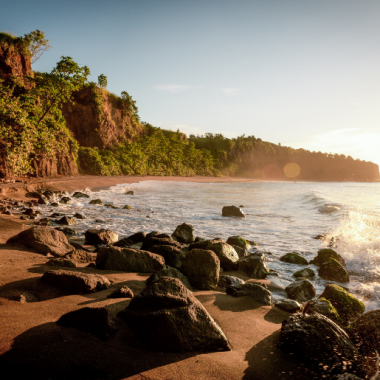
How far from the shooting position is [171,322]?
213 cm

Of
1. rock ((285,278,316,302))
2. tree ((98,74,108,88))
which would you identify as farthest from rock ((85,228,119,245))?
tree ((98,74,108,88))

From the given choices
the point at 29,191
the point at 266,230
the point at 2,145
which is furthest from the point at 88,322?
the point at 2,145

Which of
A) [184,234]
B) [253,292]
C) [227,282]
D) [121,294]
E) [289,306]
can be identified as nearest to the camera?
[121,294]

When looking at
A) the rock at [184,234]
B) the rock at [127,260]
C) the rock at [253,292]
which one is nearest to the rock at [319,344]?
the rock at [253,292]

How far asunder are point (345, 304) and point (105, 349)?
314 cm

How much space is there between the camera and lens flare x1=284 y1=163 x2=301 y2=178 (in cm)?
9312

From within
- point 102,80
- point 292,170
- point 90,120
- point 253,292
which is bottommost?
point 253,292

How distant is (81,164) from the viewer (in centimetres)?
2566

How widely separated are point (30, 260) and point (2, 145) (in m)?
11.8

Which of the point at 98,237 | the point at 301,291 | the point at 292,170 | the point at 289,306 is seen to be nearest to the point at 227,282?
the point at 289,306

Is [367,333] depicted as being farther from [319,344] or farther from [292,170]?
[292,170]

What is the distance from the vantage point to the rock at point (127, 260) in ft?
12.9

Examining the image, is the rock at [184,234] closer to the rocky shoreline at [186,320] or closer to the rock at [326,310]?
the rocky shoreline at [186,320]

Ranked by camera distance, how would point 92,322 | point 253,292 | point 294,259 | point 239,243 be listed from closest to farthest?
point 92,322 < point 253,292 < point 294,259 < point 239,243
